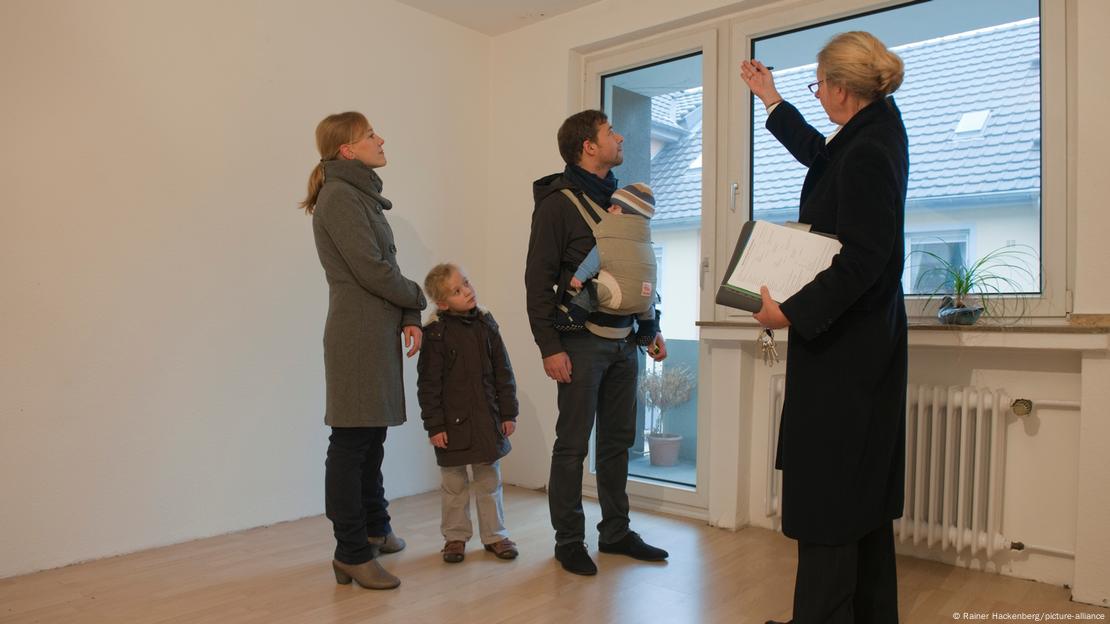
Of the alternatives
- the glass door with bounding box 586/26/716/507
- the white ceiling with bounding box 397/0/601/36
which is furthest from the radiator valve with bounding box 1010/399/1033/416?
the white ceiling with bounding box 397/0/601/36

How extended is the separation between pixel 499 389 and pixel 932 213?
1.63 metres

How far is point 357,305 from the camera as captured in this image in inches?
94.1

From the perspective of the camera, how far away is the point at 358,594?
2.39m

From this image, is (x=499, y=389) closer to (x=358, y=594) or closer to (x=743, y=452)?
(x=358, y=594)

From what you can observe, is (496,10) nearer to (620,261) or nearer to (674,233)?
(674,233)

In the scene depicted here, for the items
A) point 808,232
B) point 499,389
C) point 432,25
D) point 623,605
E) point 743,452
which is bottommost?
point 623,605

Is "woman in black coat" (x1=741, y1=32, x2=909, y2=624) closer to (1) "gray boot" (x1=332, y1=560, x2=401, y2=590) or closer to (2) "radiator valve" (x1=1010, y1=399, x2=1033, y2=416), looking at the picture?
(2) "radiator valve" (x1=1010, y1=399, x2=1033, y2=416)

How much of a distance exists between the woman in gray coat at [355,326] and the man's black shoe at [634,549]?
77 centimetres

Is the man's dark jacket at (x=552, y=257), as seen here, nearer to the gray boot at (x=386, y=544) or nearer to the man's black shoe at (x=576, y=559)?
the man's black shoe at (x=576, y=559)

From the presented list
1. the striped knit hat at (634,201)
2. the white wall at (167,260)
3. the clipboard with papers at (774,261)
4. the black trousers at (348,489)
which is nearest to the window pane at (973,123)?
the striped knit hat at (634,201)

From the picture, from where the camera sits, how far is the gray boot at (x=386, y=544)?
2785 millimetres

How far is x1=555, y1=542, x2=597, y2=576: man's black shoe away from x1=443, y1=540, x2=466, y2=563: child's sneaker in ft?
1.06

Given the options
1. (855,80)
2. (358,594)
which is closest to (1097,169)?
(855,80)

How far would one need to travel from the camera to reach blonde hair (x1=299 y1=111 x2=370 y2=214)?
8.18ft
